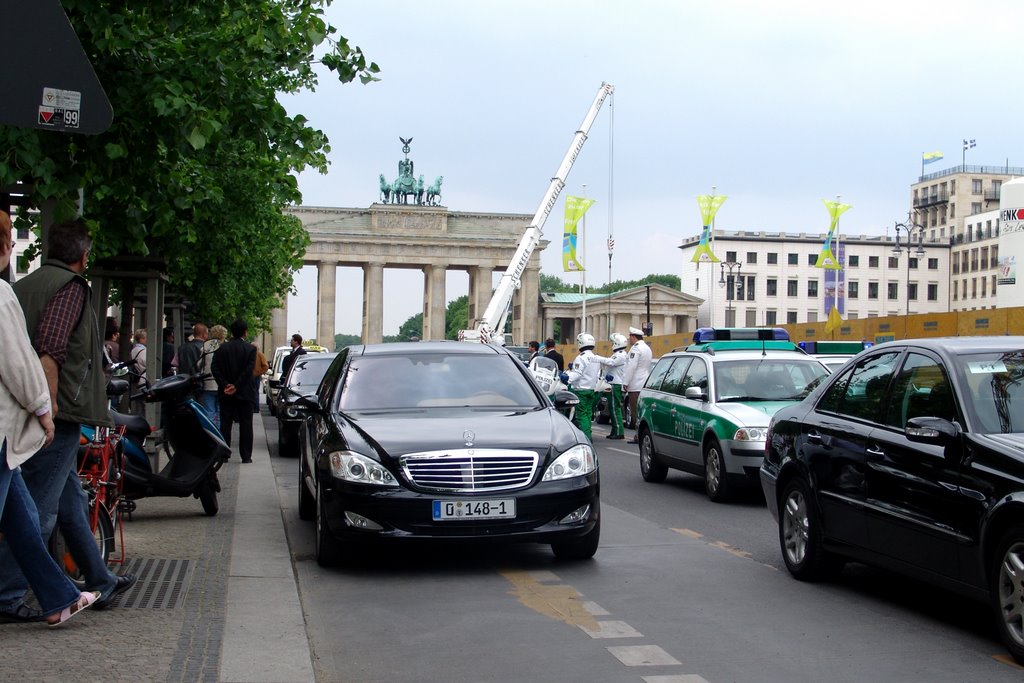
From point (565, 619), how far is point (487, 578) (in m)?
1.51

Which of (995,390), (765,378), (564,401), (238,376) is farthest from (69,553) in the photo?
(238,376)

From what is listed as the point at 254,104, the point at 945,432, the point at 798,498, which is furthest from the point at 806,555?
the point at 254,104

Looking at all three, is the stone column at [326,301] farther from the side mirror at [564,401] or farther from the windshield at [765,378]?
the side mirror at [564,401]

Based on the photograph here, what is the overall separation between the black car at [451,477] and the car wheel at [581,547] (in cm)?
1

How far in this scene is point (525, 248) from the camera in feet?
154

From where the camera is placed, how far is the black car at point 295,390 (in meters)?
20.7

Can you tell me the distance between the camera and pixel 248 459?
1852 cm

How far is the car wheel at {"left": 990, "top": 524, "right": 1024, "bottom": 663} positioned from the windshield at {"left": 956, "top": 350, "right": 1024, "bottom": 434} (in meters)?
0.72

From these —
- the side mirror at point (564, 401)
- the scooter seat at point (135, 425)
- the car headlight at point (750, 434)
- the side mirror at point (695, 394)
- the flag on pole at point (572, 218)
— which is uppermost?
the flag on pole at point (572, 218)

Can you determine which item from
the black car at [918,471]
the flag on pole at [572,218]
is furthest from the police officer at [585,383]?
the flag on pole at [572,218]

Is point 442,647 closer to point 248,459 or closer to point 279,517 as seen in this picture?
point 279,517

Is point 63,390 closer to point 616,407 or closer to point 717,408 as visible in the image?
point 717,408

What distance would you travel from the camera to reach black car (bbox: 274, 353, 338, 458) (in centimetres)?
2073

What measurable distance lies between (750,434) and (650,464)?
3.10 m
